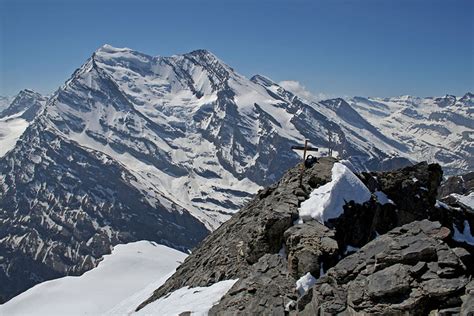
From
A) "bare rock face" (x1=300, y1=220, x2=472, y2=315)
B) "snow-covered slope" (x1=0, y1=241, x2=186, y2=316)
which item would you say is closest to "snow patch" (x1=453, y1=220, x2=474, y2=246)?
"bare rock face" (x1=300, y1=220, x2=472, y2=315)

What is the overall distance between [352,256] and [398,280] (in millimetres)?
4088

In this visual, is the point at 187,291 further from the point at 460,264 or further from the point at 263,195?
the point at 460,264

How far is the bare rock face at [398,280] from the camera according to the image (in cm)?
1723

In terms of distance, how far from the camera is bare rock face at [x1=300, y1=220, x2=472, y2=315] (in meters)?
17.2

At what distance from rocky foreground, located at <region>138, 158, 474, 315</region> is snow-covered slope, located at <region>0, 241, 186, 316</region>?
44567mm

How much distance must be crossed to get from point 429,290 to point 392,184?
26.1 meters

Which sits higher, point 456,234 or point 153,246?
point 153,246

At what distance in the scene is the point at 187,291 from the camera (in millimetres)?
32781

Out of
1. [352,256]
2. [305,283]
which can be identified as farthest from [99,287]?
[352,256]

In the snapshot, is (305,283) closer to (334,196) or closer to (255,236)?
(255,236)

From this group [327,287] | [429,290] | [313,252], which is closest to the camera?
[429,290]

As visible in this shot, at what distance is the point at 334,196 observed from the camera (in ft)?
108

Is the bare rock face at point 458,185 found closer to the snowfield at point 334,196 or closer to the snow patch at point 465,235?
the snow patch at point 465,235

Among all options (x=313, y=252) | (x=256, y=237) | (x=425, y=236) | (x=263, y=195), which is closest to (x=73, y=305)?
(x=263, y=195)
